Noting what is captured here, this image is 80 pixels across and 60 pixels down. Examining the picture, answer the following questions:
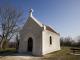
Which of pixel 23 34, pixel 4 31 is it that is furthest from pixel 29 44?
pixel 4 31

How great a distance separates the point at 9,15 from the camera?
31.9m

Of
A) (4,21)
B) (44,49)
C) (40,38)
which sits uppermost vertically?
(4,21)

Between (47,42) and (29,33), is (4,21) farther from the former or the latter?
(47,42)

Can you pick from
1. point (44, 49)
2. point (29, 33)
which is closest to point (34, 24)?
point (29, 33)

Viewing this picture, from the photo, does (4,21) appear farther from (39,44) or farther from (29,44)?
(39,44)

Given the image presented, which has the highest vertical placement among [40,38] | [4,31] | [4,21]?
[4,21]

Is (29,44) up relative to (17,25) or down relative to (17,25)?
down

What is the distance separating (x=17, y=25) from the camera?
33031 mm

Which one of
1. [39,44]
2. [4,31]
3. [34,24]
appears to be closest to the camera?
[39,44]

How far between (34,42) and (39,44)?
37.4 inches

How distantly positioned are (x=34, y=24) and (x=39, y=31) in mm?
1780

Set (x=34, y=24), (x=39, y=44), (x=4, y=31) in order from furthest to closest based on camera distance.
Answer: (x=4, y=31) < (x=34, y=24) < (x=39, y=44)

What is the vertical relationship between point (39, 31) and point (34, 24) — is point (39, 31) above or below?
below

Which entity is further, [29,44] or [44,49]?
[29,44]
